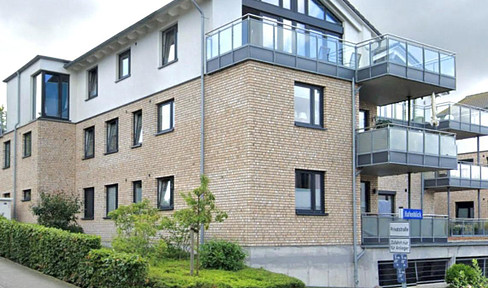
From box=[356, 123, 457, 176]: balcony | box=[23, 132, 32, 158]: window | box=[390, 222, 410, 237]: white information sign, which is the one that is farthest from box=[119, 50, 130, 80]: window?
box=[390, 222, 410, 237]: white information sign

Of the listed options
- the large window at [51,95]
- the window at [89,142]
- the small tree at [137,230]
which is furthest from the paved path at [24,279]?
the large window at [51,95]

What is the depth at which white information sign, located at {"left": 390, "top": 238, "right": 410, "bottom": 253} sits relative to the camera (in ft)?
44.6

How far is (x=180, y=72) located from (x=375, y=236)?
8528mm

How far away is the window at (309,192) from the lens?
58.8 ft

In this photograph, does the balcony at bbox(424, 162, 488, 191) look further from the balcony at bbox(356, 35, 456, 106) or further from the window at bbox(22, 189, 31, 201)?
the window at bbox(22, 189, 31, 201)

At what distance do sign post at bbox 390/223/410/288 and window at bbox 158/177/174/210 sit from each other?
338 inches

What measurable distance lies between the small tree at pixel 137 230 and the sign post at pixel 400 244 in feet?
18.0

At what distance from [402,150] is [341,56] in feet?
12.0

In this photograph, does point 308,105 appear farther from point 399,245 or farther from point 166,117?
point 399,245

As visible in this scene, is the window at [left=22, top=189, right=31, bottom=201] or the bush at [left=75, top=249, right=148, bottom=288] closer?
the bush at [left=75, top=249, right=148, bottom=288]

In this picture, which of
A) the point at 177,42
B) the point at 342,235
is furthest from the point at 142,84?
the point at 342,235

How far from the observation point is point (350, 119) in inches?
766

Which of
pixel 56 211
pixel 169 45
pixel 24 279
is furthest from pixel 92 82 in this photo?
pixel 24 279

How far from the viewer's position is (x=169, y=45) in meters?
21.1
